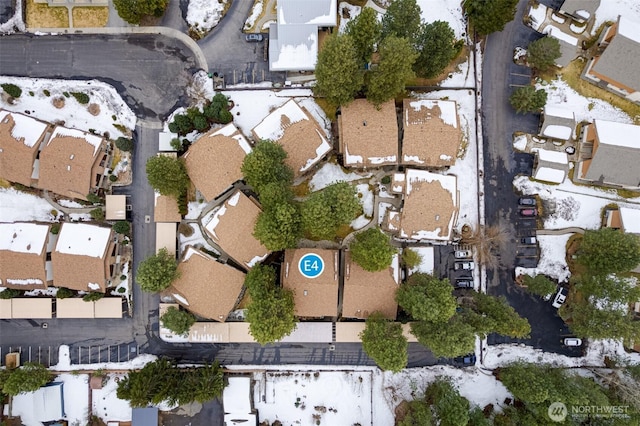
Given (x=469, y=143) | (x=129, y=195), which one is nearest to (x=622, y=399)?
(x=469, y=143)

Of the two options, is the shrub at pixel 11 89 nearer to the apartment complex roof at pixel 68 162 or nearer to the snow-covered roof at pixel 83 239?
the apartment complex roof at pixel 68 162

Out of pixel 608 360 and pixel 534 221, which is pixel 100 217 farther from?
pixel 608 360

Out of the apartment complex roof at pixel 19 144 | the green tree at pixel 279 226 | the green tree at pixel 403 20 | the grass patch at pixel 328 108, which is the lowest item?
the green tree at pixel 279 226

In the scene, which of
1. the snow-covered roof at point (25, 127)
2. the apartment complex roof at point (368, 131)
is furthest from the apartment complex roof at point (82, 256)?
the apartment complex roof at point (368, 131)

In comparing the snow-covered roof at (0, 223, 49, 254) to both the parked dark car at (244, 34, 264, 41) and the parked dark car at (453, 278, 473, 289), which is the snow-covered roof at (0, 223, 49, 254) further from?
the parked dark car at (453, 278, 473, 289)

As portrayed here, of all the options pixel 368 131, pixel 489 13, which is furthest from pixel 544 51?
pixel 368 131

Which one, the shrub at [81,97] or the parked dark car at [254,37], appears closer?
the shrub at [81,97]

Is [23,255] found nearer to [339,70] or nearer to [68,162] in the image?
[68,162]
